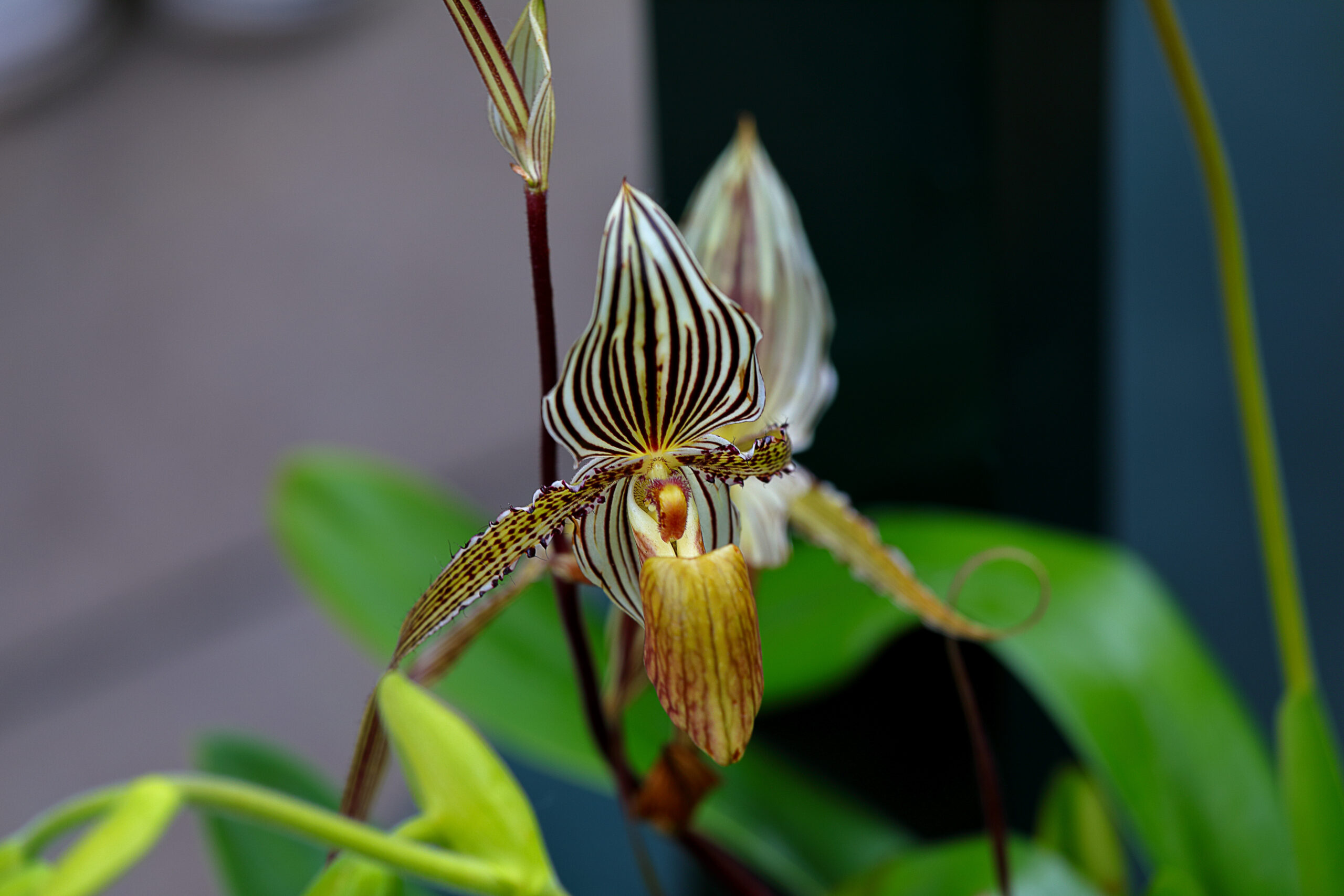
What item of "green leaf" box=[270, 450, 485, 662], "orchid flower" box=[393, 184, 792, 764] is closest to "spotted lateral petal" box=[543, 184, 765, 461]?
"orchid flower" box=[393, 184, 792, 764]

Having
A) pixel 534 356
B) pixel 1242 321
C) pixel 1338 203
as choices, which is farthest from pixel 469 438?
pixel 1242 321

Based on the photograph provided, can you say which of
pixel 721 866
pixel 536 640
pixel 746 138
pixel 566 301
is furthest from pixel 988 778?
pixel 566 301

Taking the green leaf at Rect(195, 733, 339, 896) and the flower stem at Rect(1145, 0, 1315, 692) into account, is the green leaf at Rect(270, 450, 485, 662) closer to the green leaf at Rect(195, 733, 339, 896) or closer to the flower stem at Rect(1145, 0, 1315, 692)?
the green leaf at Rect(195, 733, 339, 896)

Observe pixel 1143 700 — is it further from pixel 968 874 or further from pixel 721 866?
pixel 721 866

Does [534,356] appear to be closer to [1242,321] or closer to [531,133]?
[1242,321]

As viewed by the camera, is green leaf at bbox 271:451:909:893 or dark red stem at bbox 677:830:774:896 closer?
dark red stem at bbox 677:830:774:896

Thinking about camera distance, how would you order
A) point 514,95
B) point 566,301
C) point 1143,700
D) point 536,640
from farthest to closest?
1. point 566,301
2. point 536,640
3. point 1143,700
4. point 514,95
